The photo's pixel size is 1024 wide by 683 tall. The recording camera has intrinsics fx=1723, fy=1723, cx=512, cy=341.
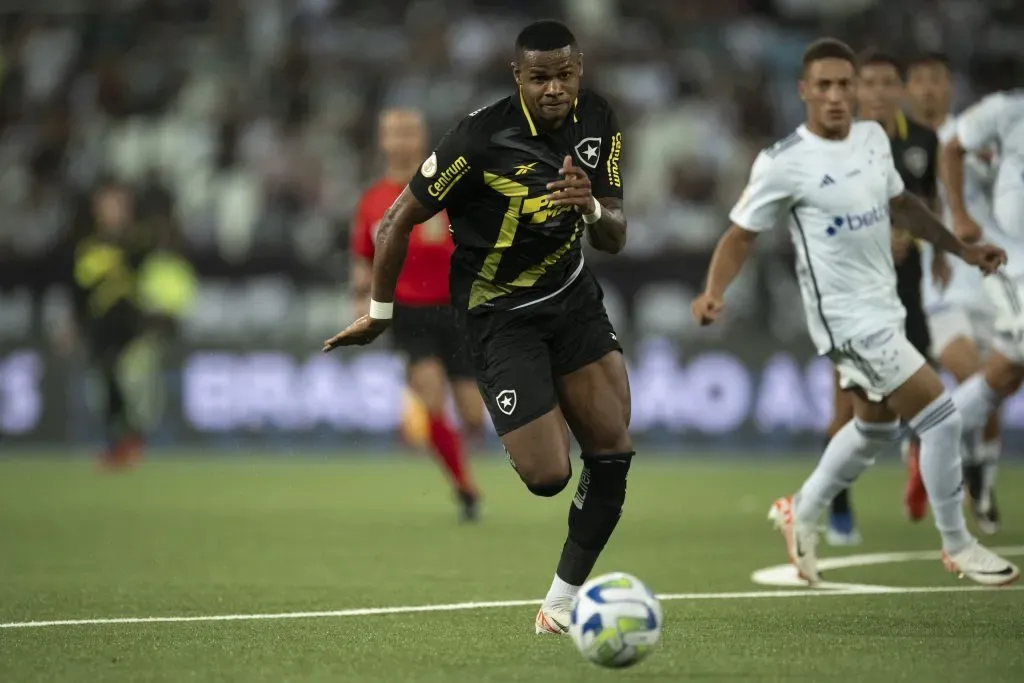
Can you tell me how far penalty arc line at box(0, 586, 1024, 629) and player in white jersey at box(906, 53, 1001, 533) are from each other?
285 cm

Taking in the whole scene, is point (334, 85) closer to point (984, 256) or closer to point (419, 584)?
point (419, 584)

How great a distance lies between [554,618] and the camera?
6758mm

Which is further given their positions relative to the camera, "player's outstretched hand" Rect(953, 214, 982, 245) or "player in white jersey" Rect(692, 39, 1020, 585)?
"player's outstretched hand" Rect(953, 214, 982, 245)

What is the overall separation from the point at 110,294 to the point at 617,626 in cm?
1290

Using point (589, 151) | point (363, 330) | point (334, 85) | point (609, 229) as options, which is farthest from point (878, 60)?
point (334, 85)

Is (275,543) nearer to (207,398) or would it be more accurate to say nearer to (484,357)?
(484,357)

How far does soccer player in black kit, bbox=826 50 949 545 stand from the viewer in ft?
32.7

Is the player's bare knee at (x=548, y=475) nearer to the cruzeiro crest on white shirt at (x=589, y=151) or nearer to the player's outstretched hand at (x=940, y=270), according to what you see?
the cruzeiro crest on white shirt at (x=589, y=151)

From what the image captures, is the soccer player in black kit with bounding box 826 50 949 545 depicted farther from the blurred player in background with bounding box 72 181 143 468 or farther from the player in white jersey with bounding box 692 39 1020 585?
the blurred player in background with bounding box 72 181 143 468

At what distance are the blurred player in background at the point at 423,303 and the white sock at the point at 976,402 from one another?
339 cm

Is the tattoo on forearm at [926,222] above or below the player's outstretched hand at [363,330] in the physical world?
above

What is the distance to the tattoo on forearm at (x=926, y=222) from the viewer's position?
8312mm

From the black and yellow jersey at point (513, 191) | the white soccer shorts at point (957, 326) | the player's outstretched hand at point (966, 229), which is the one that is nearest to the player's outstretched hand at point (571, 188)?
the black and yellow jersey at point (513, 191)

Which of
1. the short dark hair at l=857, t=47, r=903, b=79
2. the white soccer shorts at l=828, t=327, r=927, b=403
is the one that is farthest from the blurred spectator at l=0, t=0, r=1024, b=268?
the white soccer shorts at l=828, t=327, r=927, b=403
